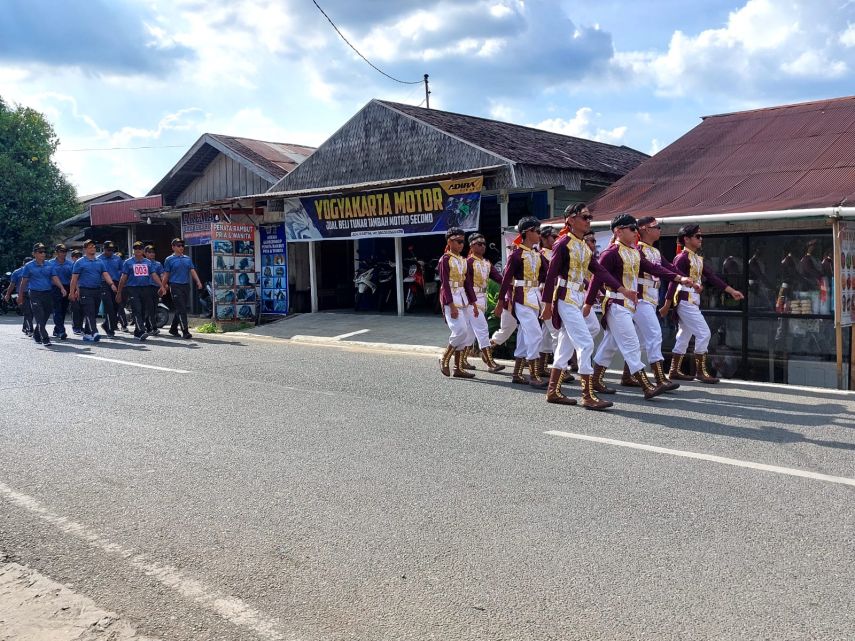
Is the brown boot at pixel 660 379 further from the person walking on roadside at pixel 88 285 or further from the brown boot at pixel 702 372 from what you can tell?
the person walking on roadside at pixel 88 285

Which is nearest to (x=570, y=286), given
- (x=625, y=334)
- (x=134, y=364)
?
(x=625, y=334)

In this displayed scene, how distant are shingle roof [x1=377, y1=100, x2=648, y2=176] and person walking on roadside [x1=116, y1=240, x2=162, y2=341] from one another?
6337 mm

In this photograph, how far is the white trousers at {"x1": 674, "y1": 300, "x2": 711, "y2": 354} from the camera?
31.5ft

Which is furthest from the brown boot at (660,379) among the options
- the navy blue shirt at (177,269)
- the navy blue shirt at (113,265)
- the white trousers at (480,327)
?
the navy blue shirt at (113,265)

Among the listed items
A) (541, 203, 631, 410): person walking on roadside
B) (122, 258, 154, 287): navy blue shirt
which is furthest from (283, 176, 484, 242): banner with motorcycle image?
(541, 203, 631, 410): person walking on roadside

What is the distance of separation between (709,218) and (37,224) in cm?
2856

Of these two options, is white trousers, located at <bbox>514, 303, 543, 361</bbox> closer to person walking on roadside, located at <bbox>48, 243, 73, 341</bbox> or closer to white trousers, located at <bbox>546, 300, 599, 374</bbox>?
white trousers, located at <bbox>546, 300, 599, 374</bbox>

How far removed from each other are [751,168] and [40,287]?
13.5m

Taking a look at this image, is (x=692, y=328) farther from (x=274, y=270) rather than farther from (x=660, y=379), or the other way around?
(x=274, y=270)

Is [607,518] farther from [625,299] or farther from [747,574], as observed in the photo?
[625,299]

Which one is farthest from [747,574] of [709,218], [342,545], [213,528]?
[709,218]

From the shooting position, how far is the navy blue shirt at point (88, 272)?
1567 centimetres

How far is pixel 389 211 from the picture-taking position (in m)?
16.9

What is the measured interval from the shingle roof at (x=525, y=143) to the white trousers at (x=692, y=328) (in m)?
5.91
